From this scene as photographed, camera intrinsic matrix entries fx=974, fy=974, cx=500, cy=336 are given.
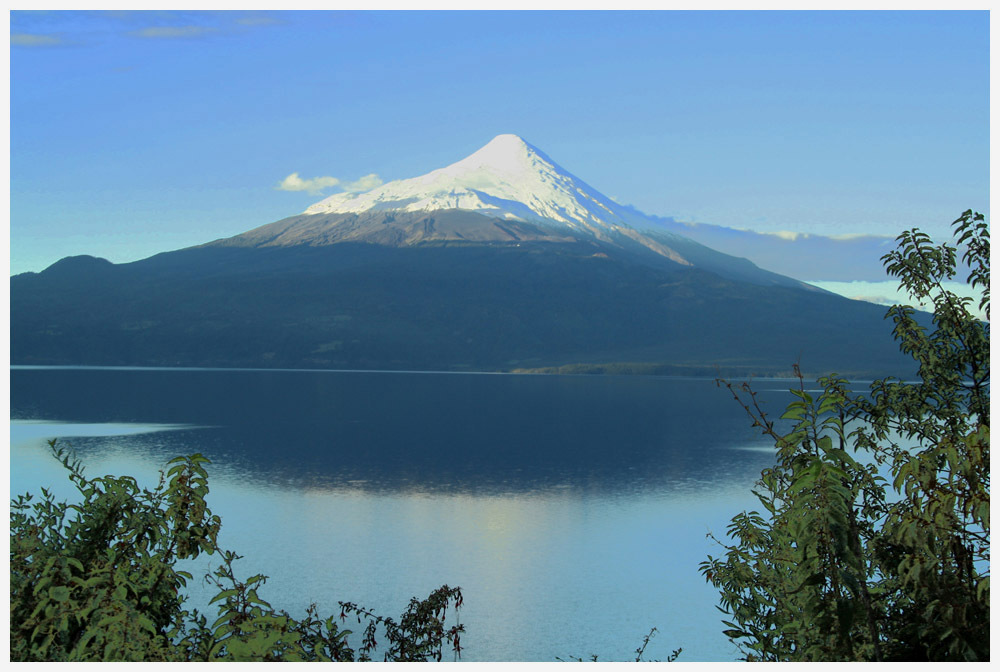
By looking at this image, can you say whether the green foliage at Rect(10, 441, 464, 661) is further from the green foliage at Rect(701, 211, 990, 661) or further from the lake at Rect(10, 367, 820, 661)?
the lake at Rect(10, 367, 820, 661)

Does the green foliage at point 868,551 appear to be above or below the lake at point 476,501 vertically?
above

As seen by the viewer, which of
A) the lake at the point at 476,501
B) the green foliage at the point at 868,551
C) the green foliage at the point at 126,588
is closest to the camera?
the green foliage at the point at 868,551

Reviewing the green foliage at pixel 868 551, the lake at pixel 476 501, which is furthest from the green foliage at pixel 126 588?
the lake at pixel 476 501

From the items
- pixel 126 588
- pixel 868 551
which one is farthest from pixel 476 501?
pixel 126 588

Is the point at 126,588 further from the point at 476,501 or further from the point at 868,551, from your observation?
the point at 476,501

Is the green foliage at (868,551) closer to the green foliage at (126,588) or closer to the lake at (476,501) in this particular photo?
the green foliage at (126,588)

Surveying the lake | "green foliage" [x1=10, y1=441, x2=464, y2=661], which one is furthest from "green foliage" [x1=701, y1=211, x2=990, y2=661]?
the lake

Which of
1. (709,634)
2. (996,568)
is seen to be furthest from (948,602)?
(709,634)
